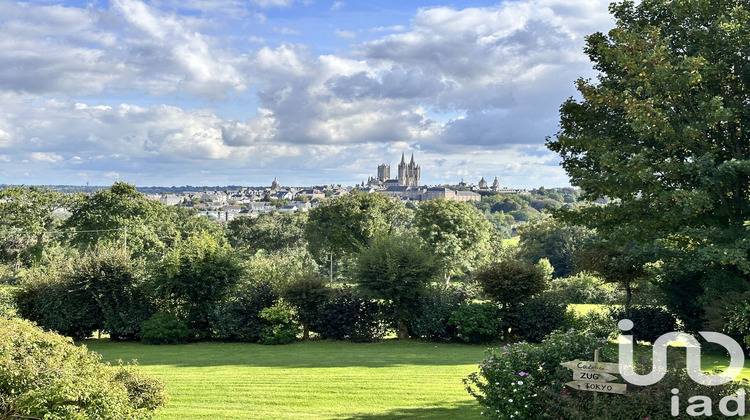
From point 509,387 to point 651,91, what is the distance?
964 cm

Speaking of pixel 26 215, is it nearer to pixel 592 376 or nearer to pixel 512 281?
pixel 512 281

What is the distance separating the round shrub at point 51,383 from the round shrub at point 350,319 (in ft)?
38.7

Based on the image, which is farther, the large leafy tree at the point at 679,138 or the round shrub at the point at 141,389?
the large leafy tree at the point at 679,138

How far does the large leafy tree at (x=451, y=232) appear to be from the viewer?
38100 millimetres

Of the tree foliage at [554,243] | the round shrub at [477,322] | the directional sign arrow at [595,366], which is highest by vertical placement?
the tree foliage at [554,243]

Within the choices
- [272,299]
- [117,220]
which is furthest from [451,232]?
[117,220]

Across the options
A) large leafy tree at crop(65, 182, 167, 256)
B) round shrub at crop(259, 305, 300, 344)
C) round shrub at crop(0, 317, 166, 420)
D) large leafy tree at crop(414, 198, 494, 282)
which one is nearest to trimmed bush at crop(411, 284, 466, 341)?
round shrub at crop(259, 305, 300, 344)

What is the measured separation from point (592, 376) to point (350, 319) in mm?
12990

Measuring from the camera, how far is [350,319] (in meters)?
18.6

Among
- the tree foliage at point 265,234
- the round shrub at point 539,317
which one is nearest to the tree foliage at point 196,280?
the round shrub at point 539,317

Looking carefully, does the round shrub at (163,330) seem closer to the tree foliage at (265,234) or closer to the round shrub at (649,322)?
the round shrub at (649,322)

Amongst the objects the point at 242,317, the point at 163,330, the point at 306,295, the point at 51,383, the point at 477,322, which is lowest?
the point at 163,330

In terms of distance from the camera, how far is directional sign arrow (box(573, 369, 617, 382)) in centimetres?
610

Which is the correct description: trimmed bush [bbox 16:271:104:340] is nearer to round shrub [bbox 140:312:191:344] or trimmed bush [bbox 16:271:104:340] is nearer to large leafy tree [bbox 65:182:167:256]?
round shrub [bbox 140:312:191:344]
